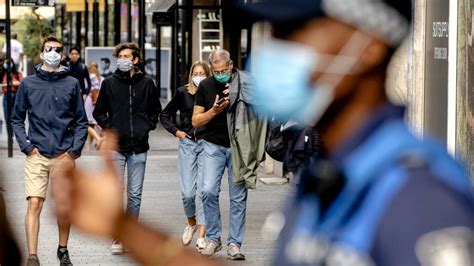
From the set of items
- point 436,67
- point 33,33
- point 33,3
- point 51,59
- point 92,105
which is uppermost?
point 33,3

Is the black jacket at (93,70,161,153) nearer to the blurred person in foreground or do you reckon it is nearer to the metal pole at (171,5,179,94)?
the blurred person in foreground

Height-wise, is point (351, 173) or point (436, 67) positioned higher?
point (351, 173)

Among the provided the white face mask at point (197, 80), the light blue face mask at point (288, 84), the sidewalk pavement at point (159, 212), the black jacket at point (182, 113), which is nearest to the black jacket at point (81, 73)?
the sidewalk pavement at point (159, 212)

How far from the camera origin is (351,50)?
2.35 meters

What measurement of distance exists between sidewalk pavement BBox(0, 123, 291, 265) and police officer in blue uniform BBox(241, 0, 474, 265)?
17.2 ft

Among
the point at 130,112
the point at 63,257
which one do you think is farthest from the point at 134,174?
the point at 63,257

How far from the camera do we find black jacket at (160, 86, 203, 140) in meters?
12.4

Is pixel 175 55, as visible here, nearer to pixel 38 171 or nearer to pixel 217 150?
pixel 217 150

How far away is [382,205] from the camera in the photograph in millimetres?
2131

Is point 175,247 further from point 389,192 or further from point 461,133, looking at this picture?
point 461,133

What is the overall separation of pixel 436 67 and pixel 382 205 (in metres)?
11.2

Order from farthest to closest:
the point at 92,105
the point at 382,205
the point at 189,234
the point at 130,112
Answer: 1. the point at 92,105
2. the point at 189,234
3. the point at 130,112
4. the point at 382,205

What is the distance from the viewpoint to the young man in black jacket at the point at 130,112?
11844 mm

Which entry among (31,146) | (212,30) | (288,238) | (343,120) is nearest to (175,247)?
(288,238)
